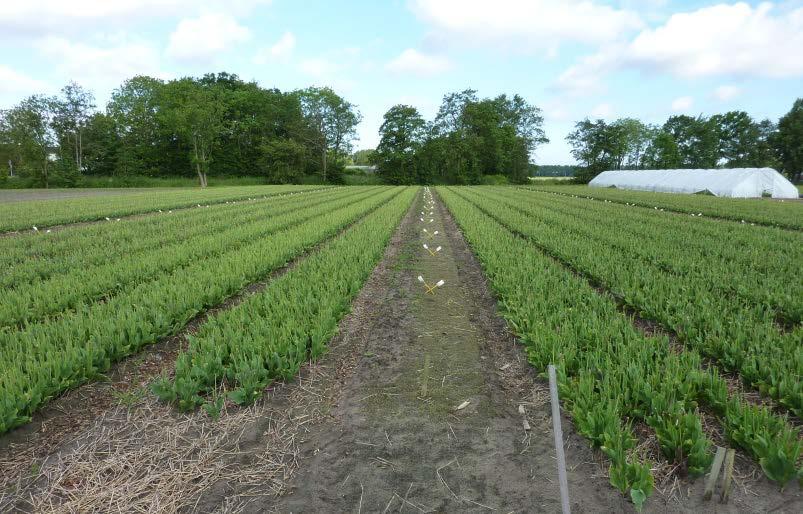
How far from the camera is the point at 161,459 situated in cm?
269

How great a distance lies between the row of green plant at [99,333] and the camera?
310cm

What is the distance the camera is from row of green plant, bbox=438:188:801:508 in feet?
7.83

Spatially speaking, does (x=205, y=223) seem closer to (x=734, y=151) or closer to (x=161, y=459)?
(x=161, y=459)

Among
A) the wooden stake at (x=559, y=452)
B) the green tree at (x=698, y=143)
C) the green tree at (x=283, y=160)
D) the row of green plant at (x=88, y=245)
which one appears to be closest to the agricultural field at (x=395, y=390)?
the row of green plant at (x=88, y=245)

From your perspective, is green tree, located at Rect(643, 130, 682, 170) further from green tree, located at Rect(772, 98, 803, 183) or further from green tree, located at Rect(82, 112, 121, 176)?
green tree, located at Rect(82, 112, 121, 176)

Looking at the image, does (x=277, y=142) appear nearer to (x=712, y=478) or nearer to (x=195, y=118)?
(x=195, y=118)

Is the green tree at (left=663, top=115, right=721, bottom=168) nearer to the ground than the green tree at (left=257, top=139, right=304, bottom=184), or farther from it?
farther from it

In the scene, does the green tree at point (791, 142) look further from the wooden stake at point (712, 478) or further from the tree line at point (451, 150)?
the wooden stake at point (712, 478)

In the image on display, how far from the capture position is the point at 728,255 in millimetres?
7734

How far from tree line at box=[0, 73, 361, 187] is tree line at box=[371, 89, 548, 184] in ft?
22.7

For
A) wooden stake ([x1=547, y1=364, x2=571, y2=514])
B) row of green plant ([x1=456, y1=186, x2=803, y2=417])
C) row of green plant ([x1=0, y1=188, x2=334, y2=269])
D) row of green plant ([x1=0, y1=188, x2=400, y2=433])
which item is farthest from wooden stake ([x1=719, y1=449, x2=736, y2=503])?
row of green plant ([x1=0, y1=188, x2=334, y2=269])

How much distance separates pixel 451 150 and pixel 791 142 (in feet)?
173

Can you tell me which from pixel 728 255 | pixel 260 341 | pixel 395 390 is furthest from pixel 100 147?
pixel 728 255

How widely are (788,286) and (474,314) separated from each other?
404 centimetres
